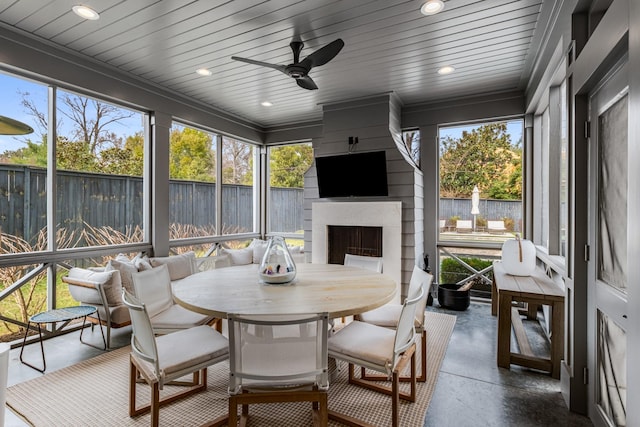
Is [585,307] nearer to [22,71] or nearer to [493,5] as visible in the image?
[493,5]

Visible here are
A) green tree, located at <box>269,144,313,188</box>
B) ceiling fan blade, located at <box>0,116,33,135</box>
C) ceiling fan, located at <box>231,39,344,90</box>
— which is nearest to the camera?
ceiling fan blade, located at <box>0,116,33,135</box>

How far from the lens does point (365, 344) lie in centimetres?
194

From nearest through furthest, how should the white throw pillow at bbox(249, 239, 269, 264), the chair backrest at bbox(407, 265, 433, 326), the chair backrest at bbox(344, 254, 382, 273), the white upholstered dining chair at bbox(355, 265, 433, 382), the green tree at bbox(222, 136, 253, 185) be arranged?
1. the chair backrest at bbox(407, 265, 433, 326)
2. the white upholstered dining chair at bbox(355, 265, 433, 382)
3. the chair backrest at bbox(344, 254, 382, 273)
4. the white throw pillow at bbox(249, 239, 269, 264)
5. the green tree at bbox(222, 136, 253, 185)

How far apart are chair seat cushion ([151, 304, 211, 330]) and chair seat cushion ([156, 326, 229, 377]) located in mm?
246

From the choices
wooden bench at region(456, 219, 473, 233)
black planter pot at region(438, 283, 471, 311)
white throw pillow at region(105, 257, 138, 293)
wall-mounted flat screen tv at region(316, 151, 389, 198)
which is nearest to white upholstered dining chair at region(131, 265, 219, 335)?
white throw pillow at region(105, 257, 138, 293)

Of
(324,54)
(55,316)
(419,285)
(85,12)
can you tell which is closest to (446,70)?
(324,54)

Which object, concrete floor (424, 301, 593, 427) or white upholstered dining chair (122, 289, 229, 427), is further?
concrete floor (424, 301, 593, 427)

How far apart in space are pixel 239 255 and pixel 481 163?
3797 mm

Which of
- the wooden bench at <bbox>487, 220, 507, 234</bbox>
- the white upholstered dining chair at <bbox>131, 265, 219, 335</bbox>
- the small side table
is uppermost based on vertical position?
the wooden bench at <bbox>487, 220, 507, 234</bbox>

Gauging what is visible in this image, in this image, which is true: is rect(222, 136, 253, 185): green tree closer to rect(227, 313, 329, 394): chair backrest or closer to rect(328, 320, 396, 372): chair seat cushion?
rect(328, 320, 396, 372): chair seat cushion

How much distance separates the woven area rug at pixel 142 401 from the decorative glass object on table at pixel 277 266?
0.83 meters

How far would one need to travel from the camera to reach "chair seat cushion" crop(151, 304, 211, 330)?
7.72ft

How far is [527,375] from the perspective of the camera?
8.36 ft

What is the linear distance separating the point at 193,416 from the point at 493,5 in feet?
11.9
